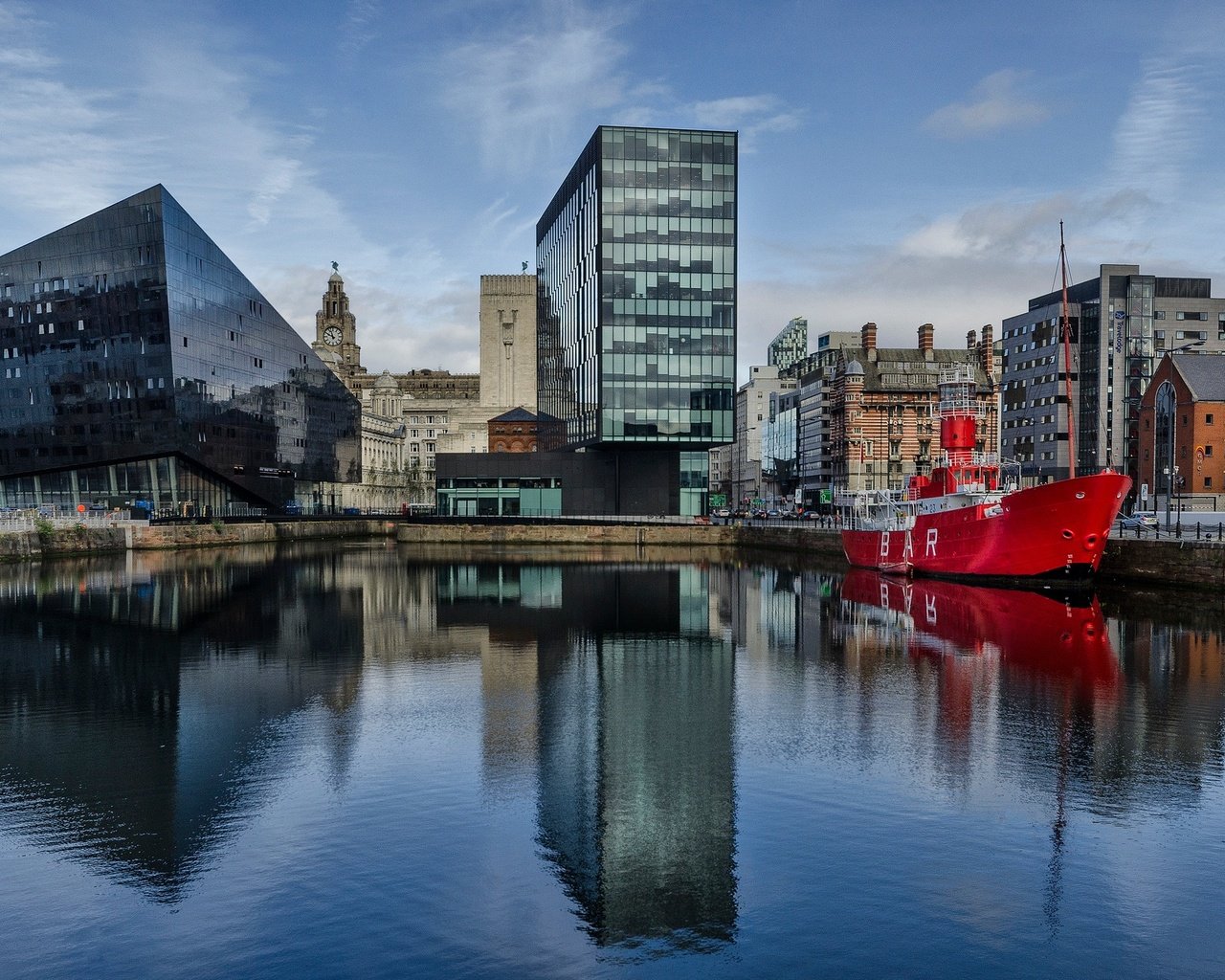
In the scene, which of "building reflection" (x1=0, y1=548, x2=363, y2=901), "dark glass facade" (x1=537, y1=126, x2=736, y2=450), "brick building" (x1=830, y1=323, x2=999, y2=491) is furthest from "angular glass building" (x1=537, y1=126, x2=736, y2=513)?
"building reflection" (x1=0, y1=548, x2=363, y2=901)

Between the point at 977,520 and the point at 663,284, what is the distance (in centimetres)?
4799

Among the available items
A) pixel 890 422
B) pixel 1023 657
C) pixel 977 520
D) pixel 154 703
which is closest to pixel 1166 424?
pixel 890 422

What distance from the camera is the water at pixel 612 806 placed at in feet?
46.8

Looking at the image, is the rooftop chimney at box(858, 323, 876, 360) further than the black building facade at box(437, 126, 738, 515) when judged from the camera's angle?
Yes

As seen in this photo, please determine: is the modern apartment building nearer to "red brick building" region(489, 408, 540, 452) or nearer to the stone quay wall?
the stone quay wall

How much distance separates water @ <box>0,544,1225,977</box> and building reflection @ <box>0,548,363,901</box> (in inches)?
5.3

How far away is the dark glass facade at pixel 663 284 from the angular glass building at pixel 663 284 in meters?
0.10

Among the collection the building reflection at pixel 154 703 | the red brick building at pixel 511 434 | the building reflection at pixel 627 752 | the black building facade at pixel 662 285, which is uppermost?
the black building facade at pixel 662 285

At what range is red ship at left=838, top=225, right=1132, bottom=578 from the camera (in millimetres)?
54719

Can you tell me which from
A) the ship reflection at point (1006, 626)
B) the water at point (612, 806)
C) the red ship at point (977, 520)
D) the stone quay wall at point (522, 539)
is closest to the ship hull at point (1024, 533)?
the red ship at point (977, 520)

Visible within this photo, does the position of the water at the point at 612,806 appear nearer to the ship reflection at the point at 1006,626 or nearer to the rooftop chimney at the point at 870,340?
the ship reflection at the point at 1006,626

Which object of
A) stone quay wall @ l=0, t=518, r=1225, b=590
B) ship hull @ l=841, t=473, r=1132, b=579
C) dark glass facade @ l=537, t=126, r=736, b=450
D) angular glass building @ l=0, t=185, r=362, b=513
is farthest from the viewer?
angular glass building @ l=0, t=185, r=362, b=513

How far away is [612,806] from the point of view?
19781 mm

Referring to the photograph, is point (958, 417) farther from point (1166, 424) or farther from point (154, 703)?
point (1166, 424)
